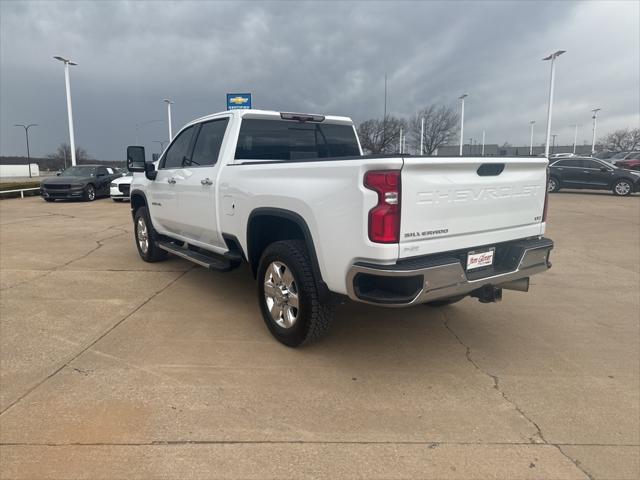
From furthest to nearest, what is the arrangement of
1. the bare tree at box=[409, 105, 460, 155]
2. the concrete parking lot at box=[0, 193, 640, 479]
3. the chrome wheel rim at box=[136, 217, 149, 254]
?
1. the bare tree at box=[409, 105, 460, 155]
2. the chrome wheel rim at box=[136, 217, 149, 254]
3. the concrete parking lot at box=[0, 193, 640, 479]

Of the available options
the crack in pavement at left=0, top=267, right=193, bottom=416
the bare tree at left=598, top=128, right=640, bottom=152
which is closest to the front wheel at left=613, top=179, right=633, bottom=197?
the crack in pavement at left=0, top=267, right=193, bottom=416

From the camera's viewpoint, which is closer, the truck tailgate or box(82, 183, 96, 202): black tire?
the truck tailgate

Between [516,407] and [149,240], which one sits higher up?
[149,240]

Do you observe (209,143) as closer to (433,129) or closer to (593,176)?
(593,176)

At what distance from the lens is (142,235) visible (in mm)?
7289

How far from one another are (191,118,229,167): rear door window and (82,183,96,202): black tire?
1586 cm

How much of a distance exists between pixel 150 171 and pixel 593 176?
19422 mm

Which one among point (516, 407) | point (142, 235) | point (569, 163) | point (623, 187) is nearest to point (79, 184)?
point (142, 235)

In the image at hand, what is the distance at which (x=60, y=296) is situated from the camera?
5496 mm

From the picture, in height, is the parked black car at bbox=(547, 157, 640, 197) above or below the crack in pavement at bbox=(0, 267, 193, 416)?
above

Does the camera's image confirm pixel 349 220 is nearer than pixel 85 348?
Yes

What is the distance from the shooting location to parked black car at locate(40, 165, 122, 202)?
60.5 ft

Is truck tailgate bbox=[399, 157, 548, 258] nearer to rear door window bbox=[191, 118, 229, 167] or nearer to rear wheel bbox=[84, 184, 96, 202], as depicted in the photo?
rear door window bbox=[191, 118, 229, 167]

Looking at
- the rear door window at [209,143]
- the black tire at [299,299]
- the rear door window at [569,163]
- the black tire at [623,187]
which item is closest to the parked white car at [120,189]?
the rear door window at [209,143]
